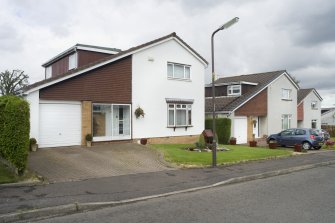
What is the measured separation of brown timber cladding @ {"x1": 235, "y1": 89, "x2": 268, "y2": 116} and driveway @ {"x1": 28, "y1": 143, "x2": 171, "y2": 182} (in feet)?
49.2

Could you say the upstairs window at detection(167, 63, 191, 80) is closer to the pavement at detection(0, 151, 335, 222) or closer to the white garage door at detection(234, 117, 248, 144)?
the white garage door at detection(234, 117, 248, 144)

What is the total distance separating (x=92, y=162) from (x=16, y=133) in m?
3.92

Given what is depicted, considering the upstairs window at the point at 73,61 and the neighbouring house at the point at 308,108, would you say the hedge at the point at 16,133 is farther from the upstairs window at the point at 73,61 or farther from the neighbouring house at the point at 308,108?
the neighbouring house at the point at 308,108

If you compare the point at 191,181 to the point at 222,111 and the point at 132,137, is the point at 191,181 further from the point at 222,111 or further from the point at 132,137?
the point at 222,111

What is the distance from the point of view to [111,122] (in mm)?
19281

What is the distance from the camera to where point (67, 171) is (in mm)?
11703

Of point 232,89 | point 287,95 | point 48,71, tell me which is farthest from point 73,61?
point 287,95

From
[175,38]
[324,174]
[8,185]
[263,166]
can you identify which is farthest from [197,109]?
[8,185]

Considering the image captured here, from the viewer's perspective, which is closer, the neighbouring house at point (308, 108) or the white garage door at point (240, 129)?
the white garage door at point (240, 129)

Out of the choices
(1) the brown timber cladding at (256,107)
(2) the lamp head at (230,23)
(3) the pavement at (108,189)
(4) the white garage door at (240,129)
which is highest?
(2) the lamp head at (230,23)

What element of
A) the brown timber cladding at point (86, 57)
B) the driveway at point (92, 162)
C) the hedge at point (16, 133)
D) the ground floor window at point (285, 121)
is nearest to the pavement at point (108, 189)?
the driveway at point (92, 162)

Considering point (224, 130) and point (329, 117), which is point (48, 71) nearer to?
point (224, 130)

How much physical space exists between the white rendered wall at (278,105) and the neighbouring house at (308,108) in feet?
15.5

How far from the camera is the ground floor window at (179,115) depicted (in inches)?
879
